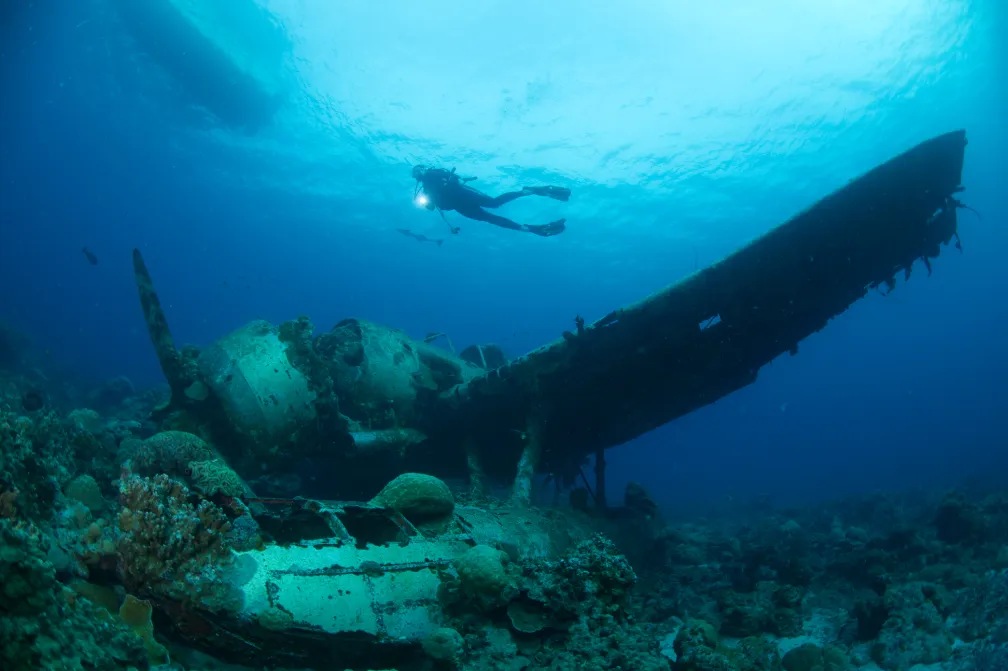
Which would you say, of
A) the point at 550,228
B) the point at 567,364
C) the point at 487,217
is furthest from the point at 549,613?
the point at 487,217

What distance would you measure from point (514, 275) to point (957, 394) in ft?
510

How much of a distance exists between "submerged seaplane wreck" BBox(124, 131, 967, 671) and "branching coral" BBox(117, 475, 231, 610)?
0.07 meters

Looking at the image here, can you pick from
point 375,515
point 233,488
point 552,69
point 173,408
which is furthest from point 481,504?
point 552,69

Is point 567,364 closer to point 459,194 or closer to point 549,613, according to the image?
point 549,613

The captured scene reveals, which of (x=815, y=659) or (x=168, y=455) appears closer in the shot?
(x=815, y=659)

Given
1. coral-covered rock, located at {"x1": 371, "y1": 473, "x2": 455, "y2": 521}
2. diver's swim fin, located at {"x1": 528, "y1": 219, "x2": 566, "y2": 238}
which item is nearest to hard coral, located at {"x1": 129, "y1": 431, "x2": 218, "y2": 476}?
coral-covered rock, located at {"x1": 371, "y1": 473, "x2": 455, "y2": 521}

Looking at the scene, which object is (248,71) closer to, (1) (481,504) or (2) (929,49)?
(1) (481,504)

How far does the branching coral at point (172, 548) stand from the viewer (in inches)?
151

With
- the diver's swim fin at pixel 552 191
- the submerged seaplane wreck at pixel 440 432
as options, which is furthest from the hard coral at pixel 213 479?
the diver's swim fin at pixel 552 191

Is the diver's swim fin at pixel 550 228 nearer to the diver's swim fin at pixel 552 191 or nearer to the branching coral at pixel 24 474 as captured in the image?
the diver's swim fin at pixel 552 191

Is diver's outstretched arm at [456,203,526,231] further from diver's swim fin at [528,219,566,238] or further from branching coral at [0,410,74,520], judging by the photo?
branching coral at [0,410,74,520]

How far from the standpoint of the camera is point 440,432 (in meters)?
11.1

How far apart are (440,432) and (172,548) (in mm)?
7231

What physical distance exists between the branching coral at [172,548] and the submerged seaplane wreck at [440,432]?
0.07 m
